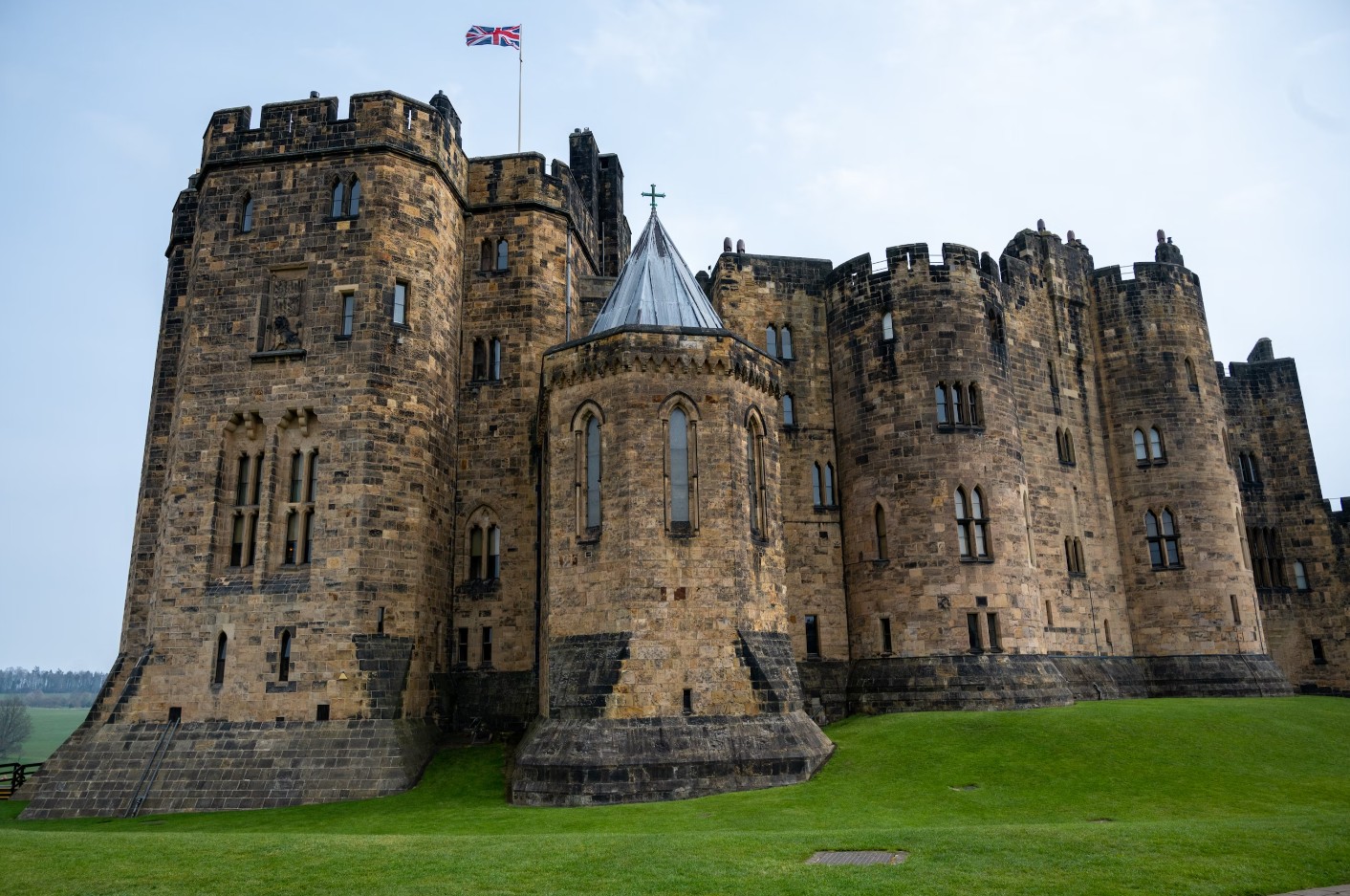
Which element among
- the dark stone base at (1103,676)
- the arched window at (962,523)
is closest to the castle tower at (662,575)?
the arched window at (962,523)

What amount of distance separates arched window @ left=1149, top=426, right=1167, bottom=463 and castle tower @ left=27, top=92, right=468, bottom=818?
27359 mm

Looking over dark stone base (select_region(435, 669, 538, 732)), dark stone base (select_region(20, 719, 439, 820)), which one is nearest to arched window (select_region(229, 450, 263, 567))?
dark stone base (select_region(20, 719, 439, 820))

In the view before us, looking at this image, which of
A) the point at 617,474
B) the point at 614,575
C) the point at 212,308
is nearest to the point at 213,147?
the point at 212,308

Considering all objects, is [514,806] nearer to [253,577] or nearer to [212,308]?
[253,577]

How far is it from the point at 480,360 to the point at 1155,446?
87.9 ft

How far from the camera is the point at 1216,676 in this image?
110 ft

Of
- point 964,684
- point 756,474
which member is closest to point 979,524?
point 964,684

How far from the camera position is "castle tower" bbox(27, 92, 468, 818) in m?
24.2

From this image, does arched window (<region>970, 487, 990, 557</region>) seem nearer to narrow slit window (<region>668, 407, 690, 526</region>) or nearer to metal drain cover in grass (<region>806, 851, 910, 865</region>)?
narrow slit window (<region>668, 407, 690, 526</region>)

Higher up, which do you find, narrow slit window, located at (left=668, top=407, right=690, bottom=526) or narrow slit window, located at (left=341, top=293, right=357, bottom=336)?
narrow slit window, located at (left=341, top=293, right=357, bottom=336)

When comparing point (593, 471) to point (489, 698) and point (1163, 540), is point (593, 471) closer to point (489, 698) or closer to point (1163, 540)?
point (489, 698)

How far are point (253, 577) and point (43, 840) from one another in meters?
10.0

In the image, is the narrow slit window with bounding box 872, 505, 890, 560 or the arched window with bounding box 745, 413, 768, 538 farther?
the narrow slit window with bounding box 872, 505, 890, 560

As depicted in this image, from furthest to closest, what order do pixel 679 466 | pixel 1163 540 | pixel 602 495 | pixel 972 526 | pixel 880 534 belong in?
1. pixel 1163 540
2. pixel 880 534
3. pixel 972 526
4. pixel 679 466
5. pixel 602 495
